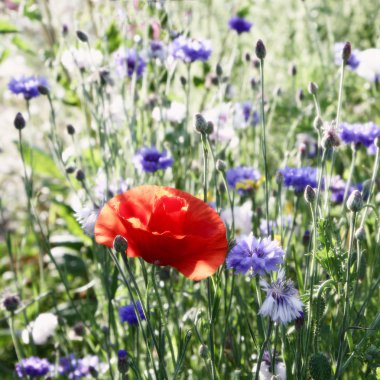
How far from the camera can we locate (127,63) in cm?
154

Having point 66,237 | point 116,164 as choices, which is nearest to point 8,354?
point 66,237

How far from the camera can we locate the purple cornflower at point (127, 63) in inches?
58.4

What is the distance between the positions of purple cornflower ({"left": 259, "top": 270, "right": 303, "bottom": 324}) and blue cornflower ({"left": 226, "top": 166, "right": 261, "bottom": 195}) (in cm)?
59

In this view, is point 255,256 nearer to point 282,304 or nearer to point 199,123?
point 282,304

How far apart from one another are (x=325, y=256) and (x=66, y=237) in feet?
3.96

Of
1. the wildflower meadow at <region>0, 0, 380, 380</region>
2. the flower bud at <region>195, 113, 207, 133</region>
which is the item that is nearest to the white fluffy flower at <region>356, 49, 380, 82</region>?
the wildflower meadow at <region>0, 0, 380, 380</region>

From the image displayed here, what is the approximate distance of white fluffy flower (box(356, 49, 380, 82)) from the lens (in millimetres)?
1516

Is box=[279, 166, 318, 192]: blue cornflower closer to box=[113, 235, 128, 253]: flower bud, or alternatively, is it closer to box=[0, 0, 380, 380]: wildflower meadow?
box=[0, 0, 380, 380]: wildflower meadow

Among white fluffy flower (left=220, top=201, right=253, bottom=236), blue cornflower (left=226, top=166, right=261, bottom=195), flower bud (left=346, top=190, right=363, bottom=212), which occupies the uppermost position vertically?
flower bud (left=346, top=190, right=363, bottom=212)

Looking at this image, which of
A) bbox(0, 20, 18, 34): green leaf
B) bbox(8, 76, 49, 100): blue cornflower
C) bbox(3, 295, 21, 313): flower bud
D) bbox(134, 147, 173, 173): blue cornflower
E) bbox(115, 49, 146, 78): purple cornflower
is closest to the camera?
bbox(3, 295, 21, 313): flower bud

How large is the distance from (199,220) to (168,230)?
0.14 ft

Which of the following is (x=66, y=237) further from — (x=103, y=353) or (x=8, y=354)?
(x=103, y=353)

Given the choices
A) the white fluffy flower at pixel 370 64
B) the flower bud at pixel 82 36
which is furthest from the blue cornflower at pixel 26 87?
the white fluffy flower at pixel 370 64

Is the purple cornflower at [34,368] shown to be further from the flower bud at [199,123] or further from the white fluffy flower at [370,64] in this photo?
the white fluffy flower at [370,64]
